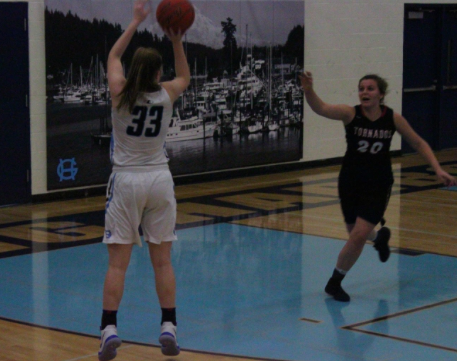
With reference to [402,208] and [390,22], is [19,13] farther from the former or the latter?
[390,22]

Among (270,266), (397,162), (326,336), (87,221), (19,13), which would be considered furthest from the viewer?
(397,162)

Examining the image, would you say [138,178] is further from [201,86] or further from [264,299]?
[201,86]

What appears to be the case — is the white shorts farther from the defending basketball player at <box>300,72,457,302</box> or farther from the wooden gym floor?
the defending basketball player at <box>300,72,457,302</box>

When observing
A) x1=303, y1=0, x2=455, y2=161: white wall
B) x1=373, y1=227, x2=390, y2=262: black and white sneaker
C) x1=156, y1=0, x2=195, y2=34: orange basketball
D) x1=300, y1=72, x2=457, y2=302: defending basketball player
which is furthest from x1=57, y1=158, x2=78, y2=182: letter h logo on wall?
x1=156, y1=0, x2=195, y2=34: orange basketball

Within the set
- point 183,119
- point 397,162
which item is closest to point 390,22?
point 397,162

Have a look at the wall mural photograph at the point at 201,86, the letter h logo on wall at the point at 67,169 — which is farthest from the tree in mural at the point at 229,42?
the letter h logo on wall at the point at 67,169

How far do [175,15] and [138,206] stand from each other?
110 cm

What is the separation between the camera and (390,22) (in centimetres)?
1291

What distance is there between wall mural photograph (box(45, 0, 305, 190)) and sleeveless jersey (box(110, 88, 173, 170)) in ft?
17.3

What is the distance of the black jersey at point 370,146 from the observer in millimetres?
5438

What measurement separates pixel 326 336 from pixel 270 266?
1782 mm

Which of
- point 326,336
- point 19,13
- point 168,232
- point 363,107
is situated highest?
point 19,13

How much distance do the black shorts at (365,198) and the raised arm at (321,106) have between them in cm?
42

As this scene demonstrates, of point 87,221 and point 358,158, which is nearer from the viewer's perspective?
point 358,158
